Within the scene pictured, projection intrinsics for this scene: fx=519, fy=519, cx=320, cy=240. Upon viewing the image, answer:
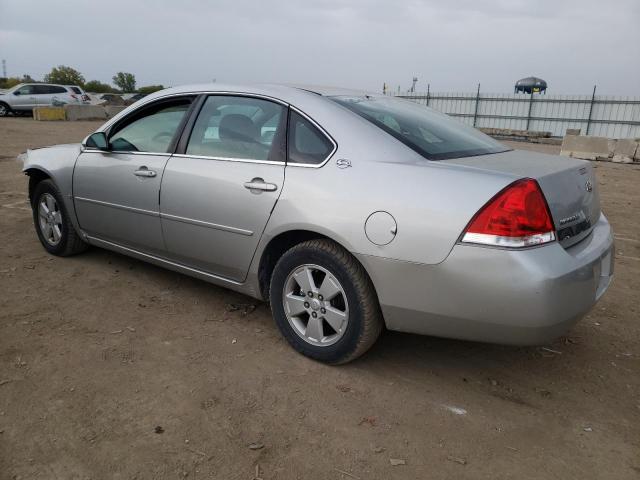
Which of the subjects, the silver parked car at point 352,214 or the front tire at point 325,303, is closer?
the silver parked car at point 352,214

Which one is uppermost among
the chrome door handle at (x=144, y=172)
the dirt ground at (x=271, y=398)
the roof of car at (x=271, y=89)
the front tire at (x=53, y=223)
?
the roof of car at (x=271, y=89)

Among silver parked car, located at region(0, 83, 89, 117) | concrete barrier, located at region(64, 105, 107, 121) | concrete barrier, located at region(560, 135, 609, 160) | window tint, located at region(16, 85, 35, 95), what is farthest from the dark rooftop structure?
window tint, located at region(16, 85, 35, 95)

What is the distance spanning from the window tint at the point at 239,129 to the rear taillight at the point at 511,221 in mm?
1200

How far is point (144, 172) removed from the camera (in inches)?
140

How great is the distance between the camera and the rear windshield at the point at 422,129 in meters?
2.77

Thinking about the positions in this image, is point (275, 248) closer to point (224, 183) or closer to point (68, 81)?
point (224, 183)

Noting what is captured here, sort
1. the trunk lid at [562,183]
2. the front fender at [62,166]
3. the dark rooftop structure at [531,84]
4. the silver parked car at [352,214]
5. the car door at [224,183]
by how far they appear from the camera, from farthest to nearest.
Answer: the dark rooftop structure at [531,84], the front fender at [62,166], the car door at [224,183], the trunk lid at [562,183], the silver parked car at [352,214]

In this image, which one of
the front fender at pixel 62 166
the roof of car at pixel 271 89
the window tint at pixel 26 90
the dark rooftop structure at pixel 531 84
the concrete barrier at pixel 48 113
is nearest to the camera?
the roof of car at pixel 271 89

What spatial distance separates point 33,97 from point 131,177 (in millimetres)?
25724

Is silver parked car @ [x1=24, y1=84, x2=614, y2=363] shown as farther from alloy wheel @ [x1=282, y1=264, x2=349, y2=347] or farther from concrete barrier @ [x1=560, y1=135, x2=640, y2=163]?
concrete barrier @ [x1=560, y1=135, x2=640, y2=163]

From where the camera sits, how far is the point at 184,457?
215cm

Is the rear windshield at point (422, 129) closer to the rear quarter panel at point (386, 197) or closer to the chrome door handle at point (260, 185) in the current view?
the rear quarter panel at point (386, 197)

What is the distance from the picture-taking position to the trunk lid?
7.87ft

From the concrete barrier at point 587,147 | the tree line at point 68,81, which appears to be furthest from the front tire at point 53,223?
the tree line at point 68,81
